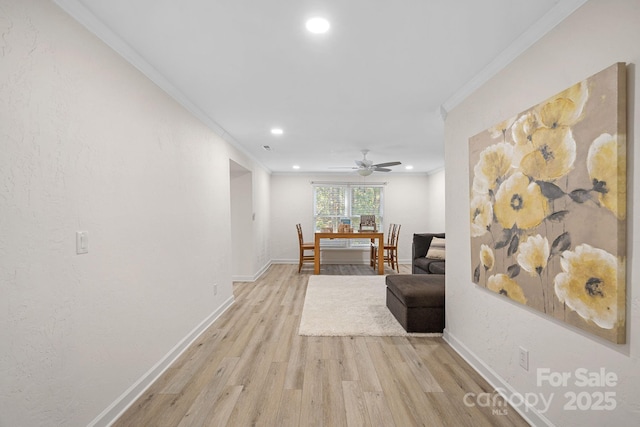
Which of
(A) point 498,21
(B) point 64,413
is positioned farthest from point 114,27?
(A) point 498,21

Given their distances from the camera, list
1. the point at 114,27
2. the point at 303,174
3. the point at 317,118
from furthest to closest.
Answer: the point at 303,174 < the point at 317,118 < the point at 114,27

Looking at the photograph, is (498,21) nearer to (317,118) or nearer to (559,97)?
(559,97)

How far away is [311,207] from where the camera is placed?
734cm

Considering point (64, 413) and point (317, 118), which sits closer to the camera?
point (64, 413)

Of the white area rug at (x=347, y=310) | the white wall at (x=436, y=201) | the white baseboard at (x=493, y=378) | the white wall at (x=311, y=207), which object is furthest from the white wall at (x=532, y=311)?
the white wall at (x=311, y=207)

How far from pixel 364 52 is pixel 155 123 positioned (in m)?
1.66

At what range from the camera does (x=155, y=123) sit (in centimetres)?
224

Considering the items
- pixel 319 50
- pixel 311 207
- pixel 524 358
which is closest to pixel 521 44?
pixel 319 50

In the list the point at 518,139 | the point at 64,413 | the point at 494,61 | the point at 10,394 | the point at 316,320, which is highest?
the point at 494,61

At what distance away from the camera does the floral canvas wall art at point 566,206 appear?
1.19 metres

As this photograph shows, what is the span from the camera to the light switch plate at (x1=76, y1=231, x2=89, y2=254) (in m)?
1.50

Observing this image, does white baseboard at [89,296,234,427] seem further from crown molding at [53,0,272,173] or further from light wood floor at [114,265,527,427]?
crown molding at [53,0,272,173]

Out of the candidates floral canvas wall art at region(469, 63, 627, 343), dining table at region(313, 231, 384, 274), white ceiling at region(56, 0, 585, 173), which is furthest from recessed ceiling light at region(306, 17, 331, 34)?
dining table at region(313, 231, 384, 274)

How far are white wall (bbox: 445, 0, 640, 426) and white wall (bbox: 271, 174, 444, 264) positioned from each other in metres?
4.71
